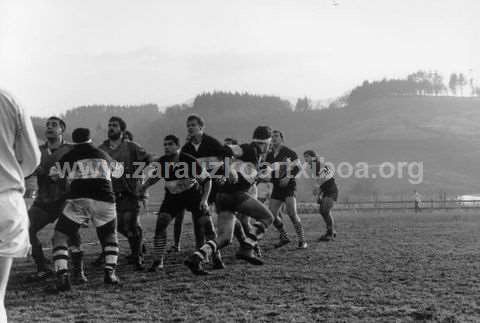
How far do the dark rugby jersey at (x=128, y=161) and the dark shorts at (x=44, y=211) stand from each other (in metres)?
1.20

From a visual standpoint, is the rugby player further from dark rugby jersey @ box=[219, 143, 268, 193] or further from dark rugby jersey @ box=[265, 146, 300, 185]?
dark rugby jersey @ box=[265, 146, 300, 185]

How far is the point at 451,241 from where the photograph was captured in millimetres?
13820

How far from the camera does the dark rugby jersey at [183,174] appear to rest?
8867 mm

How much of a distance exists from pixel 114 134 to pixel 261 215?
2899 millimetres

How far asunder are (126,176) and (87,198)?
82.8 inches

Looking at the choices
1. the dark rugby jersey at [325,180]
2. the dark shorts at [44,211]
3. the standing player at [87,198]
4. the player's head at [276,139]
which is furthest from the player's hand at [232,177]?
the dark rugby jersey at [325,180]

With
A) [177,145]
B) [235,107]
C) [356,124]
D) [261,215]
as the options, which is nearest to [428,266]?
[261,215]

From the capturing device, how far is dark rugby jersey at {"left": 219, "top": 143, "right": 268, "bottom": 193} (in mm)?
8820

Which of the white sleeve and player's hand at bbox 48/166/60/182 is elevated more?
the white sleeve

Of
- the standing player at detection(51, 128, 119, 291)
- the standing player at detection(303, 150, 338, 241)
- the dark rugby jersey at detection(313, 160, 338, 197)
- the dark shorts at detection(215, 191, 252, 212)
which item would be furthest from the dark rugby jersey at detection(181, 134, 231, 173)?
the dark rugby jersey at detection(313, 160, 338, 197)

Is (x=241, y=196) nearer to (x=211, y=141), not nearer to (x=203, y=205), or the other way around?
(x=203, y=205)

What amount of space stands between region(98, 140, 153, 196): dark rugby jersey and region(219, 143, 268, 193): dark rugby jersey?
5.86 feet

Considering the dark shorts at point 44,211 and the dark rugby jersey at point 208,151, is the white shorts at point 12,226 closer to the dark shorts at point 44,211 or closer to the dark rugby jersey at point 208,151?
the dark rugby jersey at point 208,151

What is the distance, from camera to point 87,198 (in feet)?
25.5
